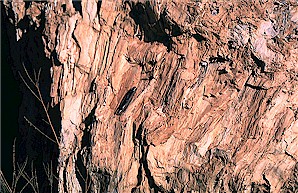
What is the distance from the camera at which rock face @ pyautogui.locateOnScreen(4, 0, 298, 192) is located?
3.71m

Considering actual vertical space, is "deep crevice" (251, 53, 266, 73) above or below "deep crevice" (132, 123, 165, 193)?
above

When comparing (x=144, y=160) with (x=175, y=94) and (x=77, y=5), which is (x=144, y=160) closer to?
(x=175, y=94)

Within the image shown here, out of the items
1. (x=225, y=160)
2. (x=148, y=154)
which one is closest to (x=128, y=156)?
(x=148, y=154)

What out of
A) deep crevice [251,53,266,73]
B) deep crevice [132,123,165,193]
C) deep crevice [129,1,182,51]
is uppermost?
deep crevice [129,1,182,51]

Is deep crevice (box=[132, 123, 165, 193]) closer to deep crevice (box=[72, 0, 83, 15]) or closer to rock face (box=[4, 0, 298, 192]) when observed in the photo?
rock face (box=[4, 0, 298, 192])

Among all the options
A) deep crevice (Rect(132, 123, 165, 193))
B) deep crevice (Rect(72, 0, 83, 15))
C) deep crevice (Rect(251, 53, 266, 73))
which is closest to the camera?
deep crevice (Rect(251, 53, 266, 73))

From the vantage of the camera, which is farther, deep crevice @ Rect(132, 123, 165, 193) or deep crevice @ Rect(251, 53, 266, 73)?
deep crevice @ Rect(132, 123, 165, 193)

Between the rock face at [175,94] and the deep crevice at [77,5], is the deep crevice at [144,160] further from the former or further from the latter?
the deep crevice at [77,5]

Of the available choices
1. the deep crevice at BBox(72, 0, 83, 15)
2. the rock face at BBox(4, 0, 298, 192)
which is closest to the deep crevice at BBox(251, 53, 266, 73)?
the rock face at BBox(4, 0, 298, 192)

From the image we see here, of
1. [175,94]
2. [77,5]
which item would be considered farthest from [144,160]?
[77,5]

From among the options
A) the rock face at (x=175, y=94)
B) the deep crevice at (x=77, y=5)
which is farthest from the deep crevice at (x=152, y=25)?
the deep crevice at (x=77, y=5)

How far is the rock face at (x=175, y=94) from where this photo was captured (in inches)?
146

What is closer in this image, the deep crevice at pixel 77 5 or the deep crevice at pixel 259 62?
the deep crevice at pixel 259 62

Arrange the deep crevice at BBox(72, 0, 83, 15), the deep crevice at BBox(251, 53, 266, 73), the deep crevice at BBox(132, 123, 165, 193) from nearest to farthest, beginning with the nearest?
1. the deep crevice at BBox(251, 53, 266, 73)
2. the deep crevice at BBox(132, 123, 165, 193)
3. the deep crevice at BBox(72, 0, 83, 15)
